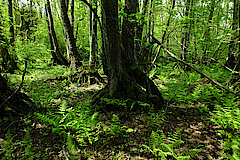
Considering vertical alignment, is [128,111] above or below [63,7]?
below

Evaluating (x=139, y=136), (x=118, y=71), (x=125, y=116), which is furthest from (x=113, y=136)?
(x=118, y=71)

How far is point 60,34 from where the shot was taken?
14.9 metres

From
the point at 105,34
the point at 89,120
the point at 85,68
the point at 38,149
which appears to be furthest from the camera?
the point at 85,68

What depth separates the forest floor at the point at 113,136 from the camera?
2482mm

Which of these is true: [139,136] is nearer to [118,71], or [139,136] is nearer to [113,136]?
[113,136]

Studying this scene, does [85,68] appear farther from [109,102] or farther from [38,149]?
[38,149]

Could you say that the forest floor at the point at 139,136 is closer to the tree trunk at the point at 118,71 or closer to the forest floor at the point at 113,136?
the forest floor at the point at 113,136

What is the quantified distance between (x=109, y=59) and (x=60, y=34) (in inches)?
540

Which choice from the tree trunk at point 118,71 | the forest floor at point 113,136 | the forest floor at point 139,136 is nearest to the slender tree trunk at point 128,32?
the tree trunk at point 118,71

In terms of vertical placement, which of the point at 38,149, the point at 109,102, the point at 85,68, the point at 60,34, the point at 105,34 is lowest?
the point at 38,149

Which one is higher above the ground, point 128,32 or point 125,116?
point 128,32

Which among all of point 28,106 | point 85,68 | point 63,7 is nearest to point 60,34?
point 63,7

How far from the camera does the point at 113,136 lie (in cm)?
301

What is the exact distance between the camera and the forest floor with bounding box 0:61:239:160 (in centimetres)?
248
